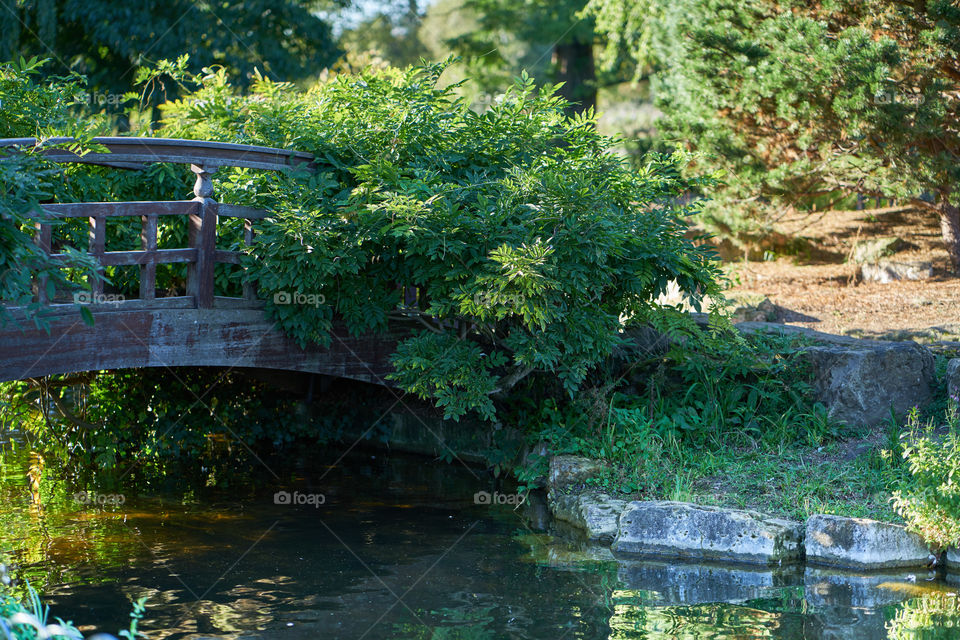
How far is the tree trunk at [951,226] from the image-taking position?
12.4m

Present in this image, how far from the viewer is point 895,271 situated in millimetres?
13258

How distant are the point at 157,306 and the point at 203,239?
26.4 inches

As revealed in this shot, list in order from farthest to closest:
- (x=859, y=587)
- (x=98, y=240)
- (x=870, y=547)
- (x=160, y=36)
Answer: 1. (x=160, y=36)
2. (x=98, y=240)
3. (x=870, y=547)
4. (x=859, y=587)

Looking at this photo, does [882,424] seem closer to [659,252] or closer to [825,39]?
[659,252]

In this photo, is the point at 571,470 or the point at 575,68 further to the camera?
the point at 575,68

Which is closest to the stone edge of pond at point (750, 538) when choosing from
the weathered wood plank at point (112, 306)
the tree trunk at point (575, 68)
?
the weathered wood plank at point (112, 306)

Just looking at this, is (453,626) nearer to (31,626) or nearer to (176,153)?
(31,626)

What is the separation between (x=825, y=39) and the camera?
1151cm

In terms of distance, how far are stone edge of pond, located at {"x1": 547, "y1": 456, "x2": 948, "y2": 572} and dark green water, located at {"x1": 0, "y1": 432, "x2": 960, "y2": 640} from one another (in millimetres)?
173

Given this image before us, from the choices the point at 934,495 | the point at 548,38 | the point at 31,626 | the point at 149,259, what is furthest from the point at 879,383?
the point at 548,38

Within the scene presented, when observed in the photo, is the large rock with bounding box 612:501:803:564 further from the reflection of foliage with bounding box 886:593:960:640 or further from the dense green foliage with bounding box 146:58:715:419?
the dense green foliage with bounding box 146:58:715:419

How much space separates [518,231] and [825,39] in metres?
5.94

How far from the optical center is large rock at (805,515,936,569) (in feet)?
23.4

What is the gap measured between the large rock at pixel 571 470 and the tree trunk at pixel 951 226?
6.41 metres
